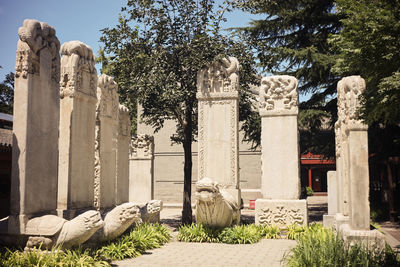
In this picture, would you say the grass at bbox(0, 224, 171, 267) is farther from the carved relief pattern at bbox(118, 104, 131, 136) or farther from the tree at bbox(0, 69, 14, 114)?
→ the tree at bbox(0, 69, 14, 114)

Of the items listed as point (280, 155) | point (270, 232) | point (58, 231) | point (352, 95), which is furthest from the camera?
point (280, 155)

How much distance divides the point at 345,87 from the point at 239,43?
523 centimetres

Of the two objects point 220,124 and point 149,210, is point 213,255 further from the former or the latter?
point 220,124

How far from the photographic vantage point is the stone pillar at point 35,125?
6.86m

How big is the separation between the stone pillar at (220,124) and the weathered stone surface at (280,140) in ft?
2.81

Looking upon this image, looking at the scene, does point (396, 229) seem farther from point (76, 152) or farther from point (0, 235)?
point (0, 235)

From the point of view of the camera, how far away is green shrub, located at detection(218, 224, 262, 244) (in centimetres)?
977

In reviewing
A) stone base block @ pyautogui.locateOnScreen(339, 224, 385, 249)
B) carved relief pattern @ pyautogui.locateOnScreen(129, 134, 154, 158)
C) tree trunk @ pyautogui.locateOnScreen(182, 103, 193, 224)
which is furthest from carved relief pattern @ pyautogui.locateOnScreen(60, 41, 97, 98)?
carved relief pattern @ pyautogui.locateOnScreen(129, 134, 154, 158)

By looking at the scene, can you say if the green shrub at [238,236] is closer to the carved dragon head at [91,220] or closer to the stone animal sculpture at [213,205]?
the stone animal sculpture at [213,205]

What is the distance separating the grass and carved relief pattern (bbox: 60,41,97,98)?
3385mm

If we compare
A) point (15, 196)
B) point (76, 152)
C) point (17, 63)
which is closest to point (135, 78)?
point (76, 152)

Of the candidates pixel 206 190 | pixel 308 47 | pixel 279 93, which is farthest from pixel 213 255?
pixel 308 47

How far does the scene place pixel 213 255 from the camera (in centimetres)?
834

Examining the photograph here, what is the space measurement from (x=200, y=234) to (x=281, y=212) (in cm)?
249
